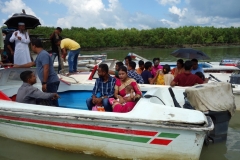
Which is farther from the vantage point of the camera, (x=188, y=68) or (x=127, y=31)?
(x=127, y=31)

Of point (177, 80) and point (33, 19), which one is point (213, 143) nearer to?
point (177, 80)

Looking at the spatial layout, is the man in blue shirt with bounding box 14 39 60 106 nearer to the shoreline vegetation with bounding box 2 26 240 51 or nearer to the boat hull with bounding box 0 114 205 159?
the boat hull with bounding box 0 114 205 159

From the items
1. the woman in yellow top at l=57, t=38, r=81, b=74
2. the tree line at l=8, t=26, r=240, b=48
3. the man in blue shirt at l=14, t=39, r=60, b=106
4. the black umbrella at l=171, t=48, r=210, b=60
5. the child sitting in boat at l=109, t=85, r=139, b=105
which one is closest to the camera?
the child sitting in boat at l=109, t=85, r=139, b=105

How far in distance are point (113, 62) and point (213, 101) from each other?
4795 millimetres

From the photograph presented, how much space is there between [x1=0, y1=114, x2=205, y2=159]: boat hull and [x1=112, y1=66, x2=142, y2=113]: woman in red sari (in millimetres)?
550

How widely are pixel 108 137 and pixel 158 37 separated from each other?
4936cm

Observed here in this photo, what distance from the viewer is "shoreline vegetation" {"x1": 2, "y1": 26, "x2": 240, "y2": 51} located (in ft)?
155

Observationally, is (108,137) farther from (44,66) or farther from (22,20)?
(22,20)

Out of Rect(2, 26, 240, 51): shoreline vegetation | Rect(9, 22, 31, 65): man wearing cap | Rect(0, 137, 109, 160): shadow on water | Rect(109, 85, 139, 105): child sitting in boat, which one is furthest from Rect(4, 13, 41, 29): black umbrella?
Rect(2, 26, 240, 51): shoreline vegetation

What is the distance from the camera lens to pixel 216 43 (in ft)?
167

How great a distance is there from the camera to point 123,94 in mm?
4043

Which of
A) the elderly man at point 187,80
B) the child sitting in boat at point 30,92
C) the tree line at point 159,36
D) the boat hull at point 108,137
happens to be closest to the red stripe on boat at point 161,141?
the boat hull at point 108,137


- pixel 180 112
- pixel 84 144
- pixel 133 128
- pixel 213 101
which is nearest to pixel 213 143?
pixel 213 101

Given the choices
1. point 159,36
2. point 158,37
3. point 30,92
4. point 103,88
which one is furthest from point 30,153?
point 159,36
